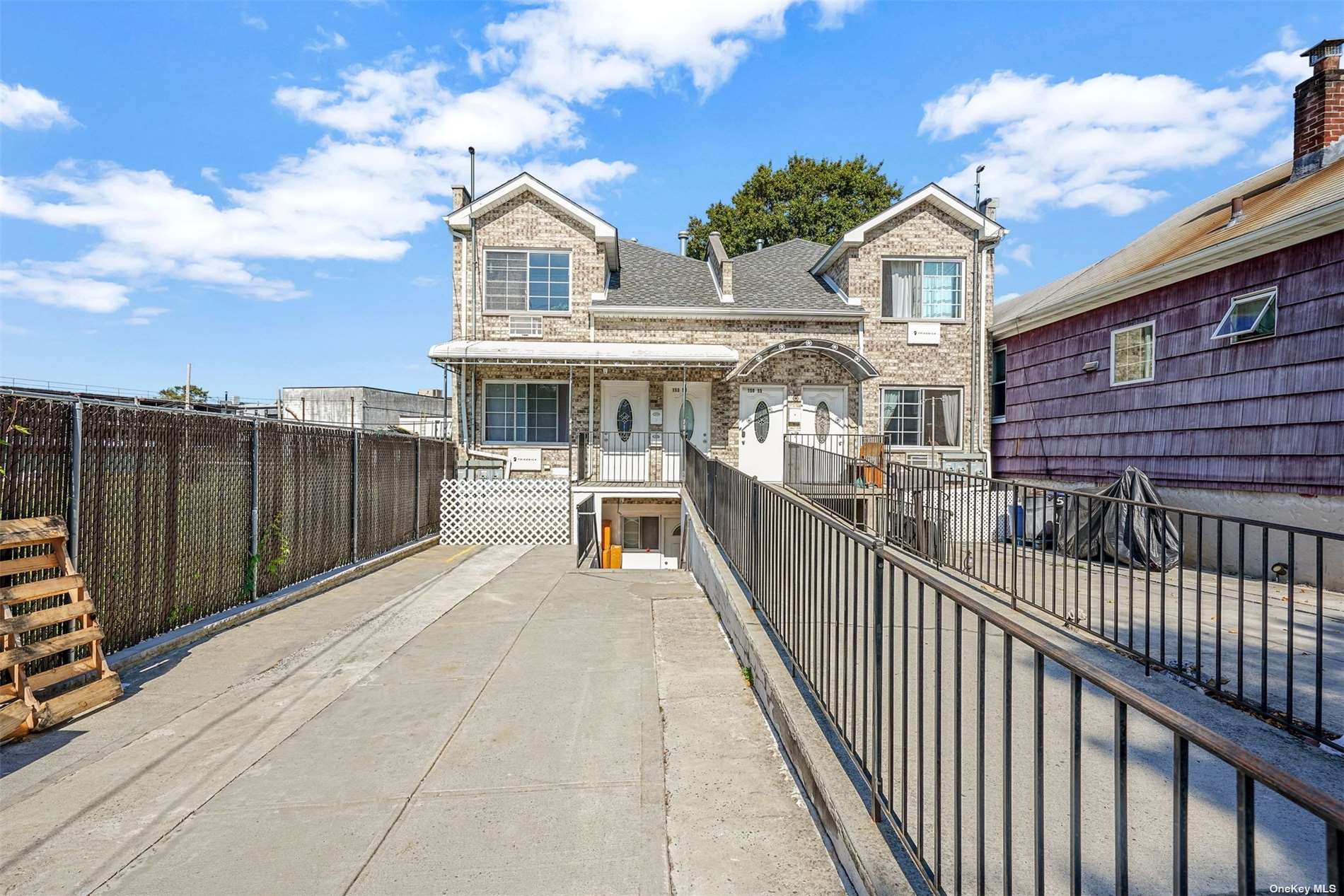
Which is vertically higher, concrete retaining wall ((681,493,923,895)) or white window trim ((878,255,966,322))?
white window trim ((878,255,966,322))

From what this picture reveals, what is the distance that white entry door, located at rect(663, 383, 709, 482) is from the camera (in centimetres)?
1577

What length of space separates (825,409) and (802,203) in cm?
2051

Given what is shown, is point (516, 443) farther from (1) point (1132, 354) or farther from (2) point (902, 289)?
(1) point (1132, 354)

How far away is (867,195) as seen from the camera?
34.4m

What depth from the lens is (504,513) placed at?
14.0m

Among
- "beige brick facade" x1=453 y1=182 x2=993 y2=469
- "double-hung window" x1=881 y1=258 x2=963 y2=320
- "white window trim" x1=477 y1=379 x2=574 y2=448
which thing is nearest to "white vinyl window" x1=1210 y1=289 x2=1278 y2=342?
"beige brick facade" x1=453 y1=182 x2=993 y2=469

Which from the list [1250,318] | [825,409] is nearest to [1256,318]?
[1250,318]

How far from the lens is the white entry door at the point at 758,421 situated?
16.1 meters

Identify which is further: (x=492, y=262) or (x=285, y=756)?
(x=492, y=262)

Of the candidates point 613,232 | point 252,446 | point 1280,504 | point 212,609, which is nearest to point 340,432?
point 252,446

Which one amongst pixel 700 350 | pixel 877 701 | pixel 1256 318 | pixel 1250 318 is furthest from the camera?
pixel 700 350

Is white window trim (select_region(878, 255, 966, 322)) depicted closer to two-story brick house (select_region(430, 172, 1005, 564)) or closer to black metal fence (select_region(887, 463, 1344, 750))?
two-story brick house (select_region(430, 172, 1005, 564))

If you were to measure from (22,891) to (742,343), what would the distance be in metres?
14.6

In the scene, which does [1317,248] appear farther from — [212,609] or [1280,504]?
[212,609]
